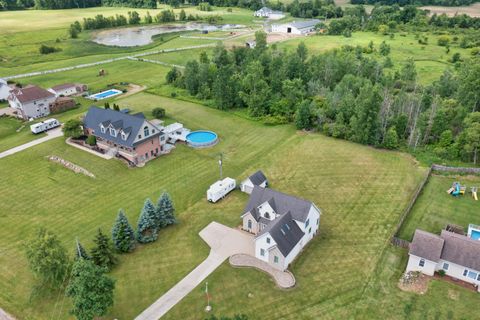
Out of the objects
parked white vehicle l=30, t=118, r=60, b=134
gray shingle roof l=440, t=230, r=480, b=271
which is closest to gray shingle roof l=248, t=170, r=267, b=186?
gray shingle roof l=440, t=230, r=480, b=271

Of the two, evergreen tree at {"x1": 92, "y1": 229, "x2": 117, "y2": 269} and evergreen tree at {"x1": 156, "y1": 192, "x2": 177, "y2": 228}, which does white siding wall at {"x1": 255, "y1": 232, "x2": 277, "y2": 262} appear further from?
evergreen tree at {"x1": 92, "y1": 229, "x2": 117, "y2": 269}

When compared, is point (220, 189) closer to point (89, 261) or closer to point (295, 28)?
point (89, 261)

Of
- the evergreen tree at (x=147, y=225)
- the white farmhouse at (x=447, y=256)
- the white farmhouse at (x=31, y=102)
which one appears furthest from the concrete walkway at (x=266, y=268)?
the white farmhouse at (x=31, y=102)

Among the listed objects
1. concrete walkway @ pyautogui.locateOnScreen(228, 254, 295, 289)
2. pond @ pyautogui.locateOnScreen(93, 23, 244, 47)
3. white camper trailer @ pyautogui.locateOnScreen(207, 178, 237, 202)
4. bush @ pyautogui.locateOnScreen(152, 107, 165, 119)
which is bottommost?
concrete walkway @ pyautogui.locateOnScreen(228, 254, 295, 289)

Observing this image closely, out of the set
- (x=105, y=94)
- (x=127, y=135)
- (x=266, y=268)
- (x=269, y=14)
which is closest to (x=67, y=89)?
(x=105, y=94)

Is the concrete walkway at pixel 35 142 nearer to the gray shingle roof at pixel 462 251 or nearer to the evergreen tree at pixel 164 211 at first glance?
the evergreen tree at pixel 164 211
